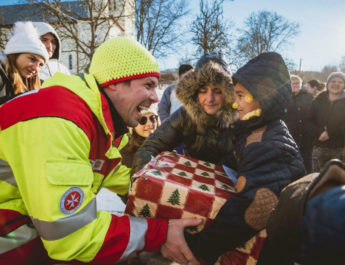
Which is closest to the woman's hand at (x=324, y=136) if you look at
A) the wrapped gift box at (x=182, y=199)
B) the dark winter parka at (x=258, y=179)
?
the dark winter parka at (x=258, y=179)

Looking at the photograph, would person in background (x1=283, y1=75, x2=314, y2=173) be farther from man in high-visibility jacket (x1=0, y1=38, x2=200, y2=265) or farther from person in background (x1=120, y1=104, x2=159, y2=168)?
man in high-visibility jacket (x1=0, y1=38, x2=200, y2=265)

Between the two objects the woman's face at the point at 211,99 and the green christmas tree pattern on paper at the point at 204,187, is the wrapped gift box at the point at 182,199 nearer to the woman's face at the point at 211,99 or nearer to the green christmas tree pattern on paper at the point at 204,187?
the green christmas tree pattern on paper at the point at 204,187

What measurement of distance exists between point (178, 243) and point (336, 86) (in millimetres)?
4589

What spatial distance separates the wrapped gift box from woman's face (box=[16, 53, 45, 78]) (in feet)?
7.23

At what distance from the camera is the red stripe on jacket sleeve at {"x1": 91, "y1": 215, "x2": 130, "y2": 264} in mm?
1073

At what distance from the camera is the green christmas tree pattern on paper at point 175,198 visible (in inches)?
47.3

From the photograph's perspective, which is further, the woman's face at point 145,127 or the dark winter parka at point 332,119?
the dark winter parka at point 332,119

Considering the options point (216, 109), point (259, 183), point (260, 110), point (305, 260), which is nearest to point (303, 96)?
point (216, 109)

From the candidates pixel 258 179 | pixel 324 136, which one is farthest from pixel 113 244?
pixel 324 136

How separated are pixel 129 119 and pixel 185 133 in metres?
0.70

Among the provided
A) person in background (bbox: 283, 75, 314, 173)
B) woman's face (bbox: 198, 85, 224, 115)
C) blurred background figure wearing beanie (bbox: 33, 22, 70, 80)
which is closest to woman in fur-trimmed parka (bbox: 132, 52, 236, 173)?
woman's face (bbox: 198, 85, 224, 115)

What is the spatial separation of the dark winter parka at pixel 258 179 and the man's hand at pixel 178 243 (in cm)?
5

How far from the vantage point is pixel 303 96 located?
5.26 meters

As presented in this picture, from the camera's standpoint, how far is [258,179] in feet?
3.70
